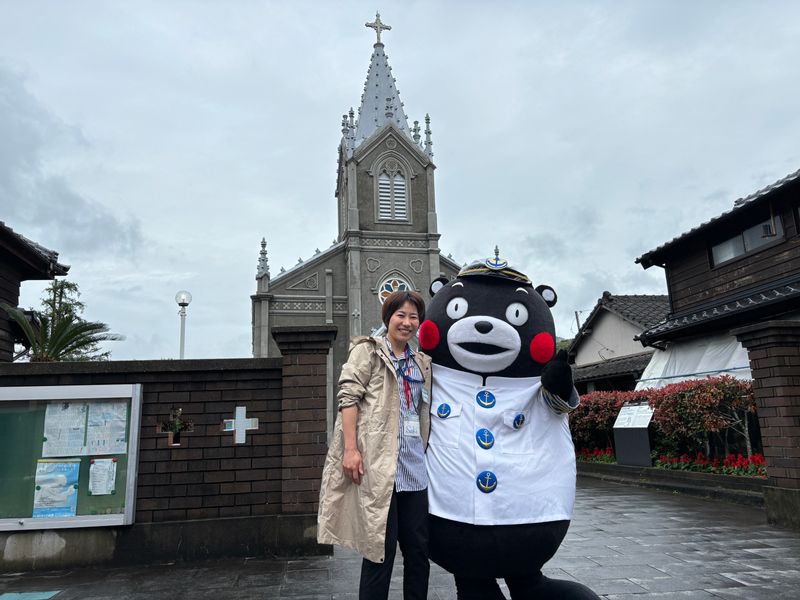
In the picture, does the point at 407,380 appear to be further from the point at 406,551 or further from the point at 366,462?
the point at 406,551

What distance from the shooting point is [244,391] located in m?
6.52

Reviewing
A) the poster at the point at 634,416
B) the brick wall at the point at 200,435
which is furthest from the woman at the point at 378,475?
the poster at the point at 634,416

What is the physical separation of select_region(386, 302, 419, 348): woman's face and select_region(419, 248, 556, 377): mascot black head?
0.65ft

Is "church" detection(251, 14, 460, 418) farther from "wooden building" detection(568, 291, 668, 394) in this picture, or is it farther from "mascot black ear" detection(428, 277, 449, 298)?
"mascot black ear" detection(428, 277, 449, 298)

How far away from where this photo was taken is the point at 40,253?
35.4 feet

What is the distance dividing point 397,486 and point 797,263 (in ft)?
37.8

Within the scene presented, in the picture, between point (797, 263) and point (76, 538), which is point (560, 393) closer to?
point (76, 538)

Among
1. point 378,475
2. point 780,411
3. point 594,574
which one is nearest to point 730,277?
point 780,411

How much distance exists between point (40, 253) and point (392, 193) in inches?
903

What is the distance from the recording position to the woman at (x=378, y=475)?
3109 mm

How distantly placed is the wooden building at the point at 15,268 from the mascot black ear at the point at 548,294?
31.3ft

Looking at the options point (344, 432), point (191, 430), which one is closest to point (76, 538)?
point (191, 430)

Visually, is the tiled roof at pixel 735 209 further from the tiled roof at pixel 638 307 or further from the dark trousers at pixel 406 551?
the dark trousers at pixel 406 551

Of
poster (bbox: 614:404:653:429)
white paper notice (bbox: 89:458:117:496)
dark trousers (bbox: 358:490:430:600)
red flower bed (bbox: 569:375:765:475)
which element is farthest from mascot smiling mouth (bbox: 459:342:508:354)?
poster (bbox: 614:404:653:429)
